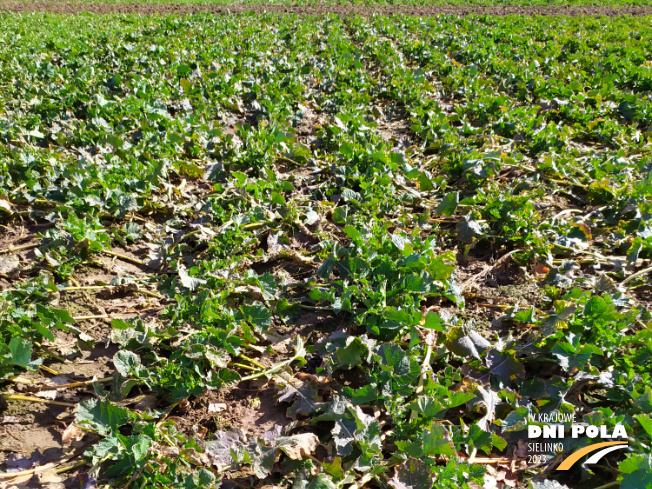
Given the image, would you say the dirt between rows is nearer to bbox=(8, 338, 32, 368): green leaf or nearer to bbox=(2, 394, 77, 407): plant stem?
bbox=(8, 338, 32, 368): green leaf

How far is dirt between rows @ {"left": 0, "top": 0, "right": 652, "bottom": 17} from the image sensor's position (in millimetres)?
17047

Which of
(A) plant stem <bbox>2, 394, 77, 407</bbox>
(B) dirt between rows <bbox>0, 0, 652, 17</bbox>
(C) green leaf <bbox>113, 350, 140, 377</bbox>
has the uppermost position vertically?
(B) dirt between rows <bbox>0, 0, 652, 17</bbox>

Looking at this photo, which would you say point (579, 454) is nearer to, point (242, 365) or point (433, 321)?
point (433, 321)

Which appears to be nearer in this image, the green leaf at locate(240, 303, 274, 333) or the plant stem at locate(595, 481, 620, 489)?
the plant stem at locate(595, 481, 620, 489)

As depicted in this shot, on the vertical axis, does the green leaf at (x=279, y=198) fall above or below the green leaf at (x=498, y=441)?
above

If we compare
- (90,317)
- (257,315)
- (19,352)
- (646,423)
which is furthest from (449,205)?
(19,352)

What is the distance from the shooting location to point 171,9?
17453mm

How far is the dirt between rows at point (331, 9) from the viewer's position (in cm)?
1705

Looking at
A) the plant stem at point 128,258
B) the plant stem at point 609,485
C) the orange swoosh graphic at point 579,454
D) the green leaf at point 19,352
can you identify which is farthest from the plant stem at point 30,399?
the plant stem at point 609,485

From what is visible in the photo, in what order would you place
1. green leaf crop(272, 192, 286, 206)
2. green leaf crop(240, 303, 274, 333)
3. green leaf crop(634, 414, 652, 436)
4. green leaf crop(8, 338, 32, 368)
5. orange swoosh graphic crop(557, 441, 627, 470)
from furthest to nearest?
1. green leaf crop(272, 192, 286, 206)
2. green leaf crop(240, 303, 274, 333)
3. green leaf crop(8, 338, 32, 368)
4. orange swoosh graphic crop(557, 441, 627, 470)
5. green leaf crop(634, 414, 652, 436)

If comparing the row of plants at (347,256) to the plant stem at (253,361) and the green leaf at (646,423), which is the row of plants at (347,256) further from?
the green leaf at (646,423)

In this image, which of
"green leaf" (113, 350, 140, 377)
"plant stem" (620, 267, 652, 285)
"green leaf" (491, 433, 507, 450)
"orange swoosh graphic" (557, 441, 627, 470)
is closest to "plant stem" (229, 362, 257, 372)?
"green leaf" (113, 350, 140, 377)

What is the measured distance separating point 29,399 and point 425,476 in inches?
85.3

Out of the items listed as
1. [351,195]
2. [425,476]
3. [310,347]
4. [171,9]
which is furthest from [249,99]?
[171,9]
